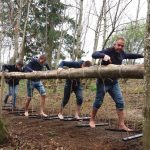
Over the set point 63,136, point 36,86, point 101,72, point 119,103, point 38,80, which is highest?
point 101,72

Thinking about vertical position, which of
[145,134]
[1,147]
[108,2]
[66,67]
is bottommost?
[1,147]

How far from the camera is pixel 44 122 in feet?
29.4

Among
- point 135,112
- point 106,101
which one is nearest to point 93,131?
point 135,112

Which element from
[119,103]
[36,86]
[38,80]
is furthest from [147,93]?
[36,86]

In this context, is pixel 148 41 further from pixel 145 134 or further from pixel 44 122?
pixel 44 122

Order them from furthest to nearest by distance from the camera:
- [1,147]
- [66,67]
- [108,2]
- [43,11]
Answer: [43,11] → [108,2] → [66,67] → [1,147]

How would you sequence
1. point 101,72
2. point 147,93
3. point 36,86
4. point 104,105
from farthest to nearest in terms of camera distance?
1. point 104,105
2. point 36,86
3. point 101,72
4. point 147,93

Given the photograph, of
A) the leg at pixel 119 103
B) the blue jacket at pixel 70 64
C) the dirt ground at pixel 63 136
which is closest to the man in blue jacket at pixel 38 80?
the dirt ground at pixel 63 136

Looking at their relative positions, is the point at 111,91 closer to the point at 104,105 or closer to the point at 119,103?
the point at 119,103

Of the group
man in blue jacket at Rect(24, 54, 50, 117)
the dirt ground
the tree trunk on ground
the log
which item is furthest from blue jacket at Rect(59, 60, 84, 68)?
the tree trunk on ground

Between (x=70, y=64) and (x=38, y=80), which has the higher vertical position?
(x=70, y=64)

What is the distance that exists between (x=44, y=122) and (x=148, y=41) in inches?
230

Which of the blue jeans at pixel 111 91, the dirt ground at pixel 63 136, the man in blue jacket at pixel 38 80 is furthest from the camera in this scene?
the man in blue jacket at pixel 38 80

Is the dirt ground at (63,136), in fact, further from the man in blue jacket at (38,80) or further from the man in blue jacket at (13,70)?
the man in blue jacket at (13,70)
